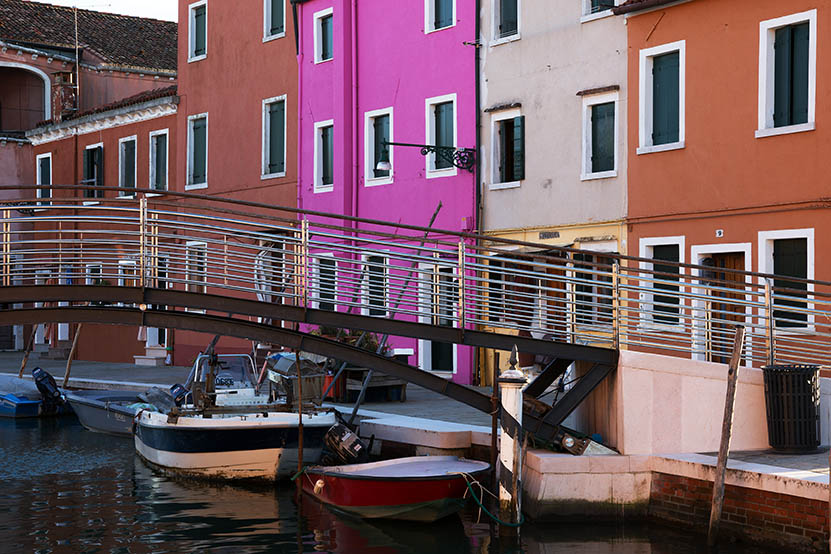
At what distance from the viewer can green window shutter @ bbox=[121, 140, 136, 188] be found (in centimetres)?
3394

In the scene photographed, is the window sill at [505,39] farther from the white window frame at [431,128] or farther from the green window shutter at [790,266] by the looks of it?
the green window shutter at [790,266]

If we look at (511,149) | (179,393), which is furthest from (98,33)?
(179,393)

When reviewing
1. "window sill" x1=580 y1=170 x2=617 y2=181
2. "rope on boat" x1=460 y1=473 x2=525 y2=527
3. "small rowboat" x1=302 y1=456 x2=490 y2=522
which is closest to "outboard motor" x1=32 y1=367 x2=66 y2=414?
"window sill" x1=580 y1=170 x2=617 y2=181

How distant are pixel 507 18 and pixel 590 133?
3.34m

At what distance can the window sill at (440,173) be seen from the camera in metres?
24.0

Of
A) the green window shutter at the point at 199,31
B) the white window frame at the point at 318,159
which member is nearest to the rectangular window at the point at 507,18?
the white window frame at the point at 318,159

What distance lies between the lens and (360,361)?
1368cm

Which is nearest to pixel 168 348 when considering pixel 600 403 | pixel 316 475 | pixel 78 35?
pixel 78 35

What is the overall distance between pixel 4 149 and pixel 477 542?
101 feet

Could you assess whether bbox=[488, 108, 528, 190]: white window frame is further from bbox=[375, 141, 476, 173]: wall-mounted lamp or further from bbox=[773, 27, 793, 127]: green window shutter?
bbox=[773, 27, 793, 127]: green window shutter

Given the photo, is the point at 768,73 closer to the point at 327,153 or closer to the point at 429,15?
the point at 429,15

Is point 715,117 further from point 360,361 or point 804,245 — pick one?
point 360,361

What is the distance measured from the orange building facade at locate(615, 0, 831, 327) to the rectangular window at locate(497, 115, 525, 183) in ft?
9.60

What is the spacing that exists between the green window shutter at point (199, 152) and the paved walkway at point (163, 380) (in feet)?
16.4
